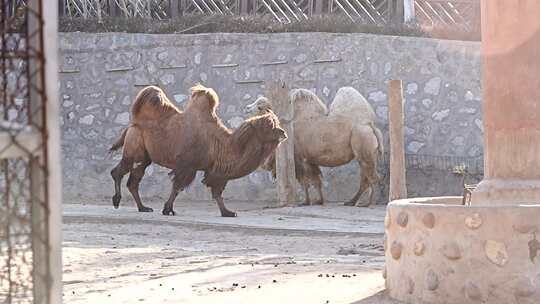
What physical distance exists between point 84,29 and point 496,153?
41.0 ft

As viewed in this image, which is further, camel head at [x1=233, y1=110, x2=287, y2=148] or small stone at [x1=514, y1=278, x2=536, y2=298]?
camel head at [x1=233, y1=110, x2=287, y2=148]

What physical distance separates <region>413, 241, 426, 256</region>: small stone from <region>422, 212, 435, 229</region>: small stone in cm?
12

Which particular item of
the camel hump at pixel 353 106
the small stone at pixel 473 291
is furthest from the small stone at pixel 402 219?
the camel hump at pixel 353 106

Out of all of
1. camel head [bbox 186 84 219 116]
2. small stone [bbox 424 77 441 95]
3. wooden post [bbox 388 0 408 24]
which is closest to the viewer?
camel head [bbox 186 84 219 116]

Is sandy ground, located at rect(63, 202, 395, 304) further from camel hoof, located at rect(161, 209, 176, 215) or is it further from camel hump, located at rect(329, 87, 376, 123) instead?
camel hump, located at rect(329, 87, 376, 123)

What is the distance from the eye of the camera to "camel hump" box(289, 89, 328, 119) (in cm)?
1505

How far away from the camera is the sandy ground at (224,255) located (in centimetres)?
684

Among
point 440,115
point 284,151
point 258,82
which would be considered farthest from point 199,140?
point 440,115

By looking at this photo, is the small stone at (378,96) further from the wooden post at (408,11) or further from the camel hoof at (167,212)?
the camel hoof at (167,212)

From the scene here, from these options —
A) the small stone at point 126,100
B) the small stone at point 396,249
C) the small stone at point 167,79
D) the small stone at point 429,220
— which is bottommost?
the small stone at point 396,249

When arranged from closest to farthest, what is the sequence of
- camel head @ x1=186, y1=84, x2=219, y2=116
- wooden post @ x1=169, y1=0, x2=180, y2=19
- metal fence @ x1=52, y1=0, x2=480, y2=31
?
1. camel head @ x1=186, y1=84, x2=219, y2=116
2. metal fence @ x1=52, y1=0, x2=480, y2=31
3. wooden post @ x1=169, y1=0, x2=180, y2=19

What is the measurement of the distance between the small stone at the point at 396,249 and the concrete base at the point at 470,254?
0.04 meters

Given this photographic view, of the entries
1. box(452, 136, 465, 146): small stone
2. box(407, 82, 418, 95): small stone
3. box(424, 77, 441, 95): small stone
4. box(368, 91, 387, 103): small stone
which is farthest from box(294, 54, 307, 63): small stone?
box(452, 136, 465, 146): small stone

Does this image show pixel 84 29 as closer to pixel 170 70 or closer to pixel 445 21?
pixel 170 70
